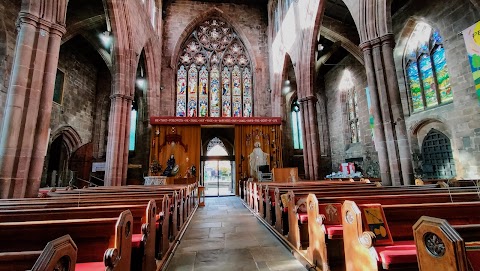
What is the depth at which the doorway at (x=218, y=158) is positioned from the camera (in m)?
12.2

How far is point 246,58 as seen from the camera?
14844mm

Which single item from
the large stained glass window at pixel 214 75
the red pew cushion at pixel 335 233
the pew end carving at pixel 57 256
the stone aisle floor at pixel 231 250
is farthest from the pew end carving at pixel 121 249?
the large stained glass window at pixel 214 75

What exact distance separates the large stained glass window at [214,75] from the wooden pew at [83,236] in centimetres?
1208

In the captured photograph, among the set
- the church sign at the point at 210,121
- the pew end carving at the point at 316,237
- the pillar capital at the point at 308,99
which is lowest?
the pew end carving at the point at 316,237

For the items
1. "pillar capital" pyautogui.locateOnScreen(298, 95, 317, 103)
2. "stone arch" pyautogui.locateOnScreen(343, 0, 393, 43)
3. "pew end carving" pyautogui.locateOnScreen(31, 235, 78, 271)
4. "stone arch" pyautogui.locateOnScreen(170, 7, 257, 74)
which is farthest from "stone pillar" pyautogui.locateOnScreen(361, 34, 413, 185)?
"stone arch" pyautogui.locateOnScreen(170, 7, 257, 74)

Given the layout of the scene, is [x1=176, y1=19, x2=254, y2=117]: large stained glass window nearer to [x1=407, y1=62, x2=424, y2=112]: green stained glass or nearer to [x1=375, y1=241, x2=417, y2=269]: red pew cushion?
[x1=407, y1=62, x2=424, y2=112]: green stained glass

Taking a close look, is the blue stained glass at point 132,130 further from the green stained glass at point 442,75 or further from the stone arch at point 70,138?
the green stained glass at point 442,75

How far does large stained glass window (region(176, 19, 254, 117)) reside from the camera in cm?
1375

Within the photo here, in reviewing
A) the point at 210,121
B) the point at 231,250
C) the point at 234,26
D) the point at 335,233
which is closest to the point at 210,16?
the point at 234,26

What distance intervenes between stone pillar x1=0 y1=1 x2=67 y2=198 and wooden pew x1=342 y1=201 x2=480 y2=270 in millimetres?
5130

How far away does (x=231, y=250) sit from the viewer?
3164 mm

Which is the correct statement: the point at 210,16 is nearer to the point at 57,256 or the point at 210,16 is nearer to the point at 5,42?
the point at 5,42

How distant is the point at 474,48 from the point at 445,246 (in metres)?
8.24

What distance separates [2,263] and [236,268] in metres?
2.09
